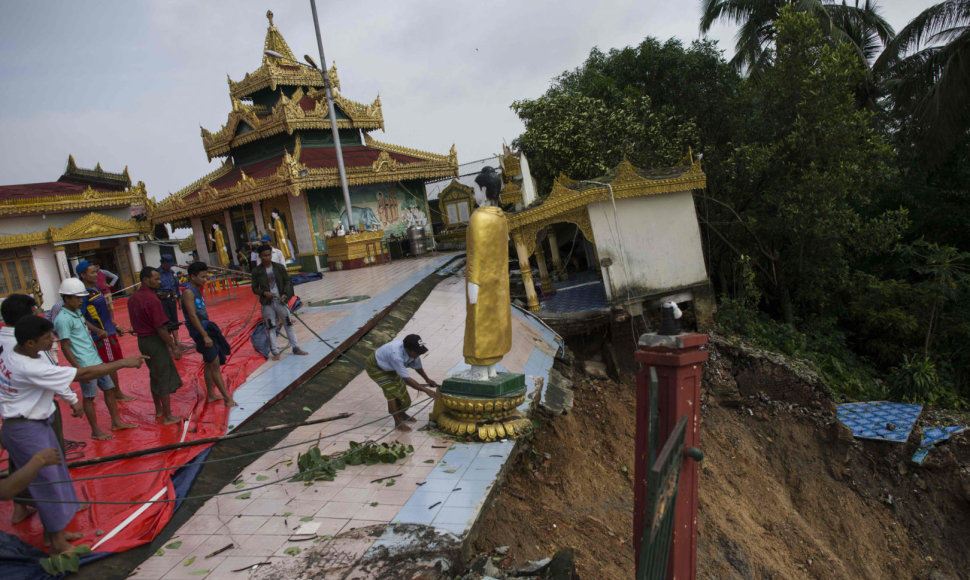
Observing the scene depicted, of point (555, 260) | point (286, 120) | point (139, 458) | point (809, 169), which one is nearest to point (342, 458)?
point (139, 458)

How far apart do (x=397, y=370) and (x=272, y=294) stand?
2915mm

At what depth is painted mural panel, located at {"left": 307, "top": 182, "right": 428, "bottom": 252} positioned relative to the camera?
19.0m

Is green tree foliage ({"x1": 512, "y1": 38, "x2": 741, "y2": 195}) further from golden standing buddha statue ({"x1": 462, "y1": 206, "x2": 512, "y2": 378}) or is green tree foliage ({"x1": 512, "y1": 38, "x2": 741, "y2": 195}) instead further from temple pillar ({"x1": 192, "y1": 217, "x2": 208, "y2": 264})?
temple pillar ({"x1": 192, "y1": 217, "x2": 208, "y2": 264})

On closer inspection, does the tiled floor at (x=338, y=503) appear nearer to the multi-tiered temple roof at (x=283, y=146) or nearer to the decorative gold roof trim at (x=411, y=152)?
the multi-tiered temple roof at (x=283, y=146)

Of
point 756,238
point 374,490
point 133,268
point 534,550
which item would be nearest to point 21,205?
point 133,268

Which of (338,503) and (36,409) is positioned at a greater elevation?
(36,409)

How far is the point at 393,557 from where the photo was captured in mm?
3598

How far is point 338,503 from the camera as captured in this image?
4.38 meters

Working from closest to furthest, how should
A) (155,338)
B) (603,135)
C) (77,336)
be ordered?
(77,336), (155,338), (603,135)

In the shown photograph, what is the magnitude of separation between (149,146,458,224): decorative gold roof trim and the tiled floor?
43.1ft

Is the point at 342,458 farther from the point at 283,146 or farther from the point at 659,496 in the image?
the point at 283,146

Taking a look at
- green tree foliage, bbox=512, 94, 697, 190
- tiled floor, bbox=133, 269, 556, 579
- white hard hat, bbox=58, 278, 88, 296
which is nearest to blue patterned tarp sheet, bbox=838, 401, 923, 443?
green tree foliage, bbox=512, 94, 697, 190

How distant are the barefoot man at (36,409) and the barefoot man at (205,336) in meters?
1.87

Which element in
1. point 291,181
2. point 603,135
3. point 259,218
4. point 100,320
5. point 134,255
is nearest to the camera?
point 100,320
